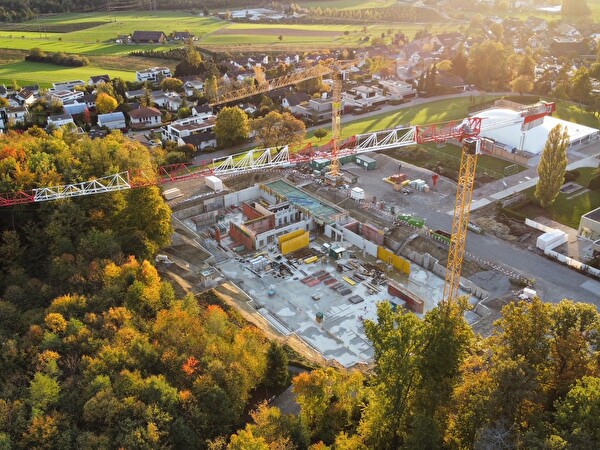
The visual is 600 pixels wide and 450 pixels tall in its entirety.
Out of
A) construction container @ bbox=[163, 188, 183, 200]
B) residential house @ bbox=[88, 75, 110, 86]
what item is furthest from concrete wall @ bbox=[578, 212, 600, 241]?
residential house @ bbox=[88, 75, 110, 86]

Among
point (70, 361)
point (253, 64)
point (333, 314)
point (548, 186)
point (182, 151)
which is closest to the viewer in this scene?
point (70, 361)

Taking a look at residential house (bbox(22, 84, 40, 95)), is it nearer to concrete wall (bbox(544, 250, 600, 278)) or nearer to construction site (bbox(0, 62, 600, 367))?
construction site (bbox(0, 62, 600, 367))

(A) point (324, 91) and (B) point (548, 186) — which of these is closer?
(B) point (548, 186)

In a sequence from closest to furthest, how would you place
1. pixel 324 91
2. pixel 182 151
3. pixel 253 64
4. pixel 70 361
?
pixel 70 361
pixel 182 151
pixel 324 91
pixel 253 64

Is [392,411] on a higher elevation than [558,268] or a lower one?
higher

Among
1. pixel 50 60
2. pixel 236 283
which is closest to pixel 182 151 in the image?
pixel 236 283

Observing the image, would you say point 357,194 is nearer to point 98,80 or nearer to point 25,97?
point 25,97

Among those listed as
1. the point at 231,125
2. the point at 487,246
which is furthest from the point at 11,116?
the point at 487,246

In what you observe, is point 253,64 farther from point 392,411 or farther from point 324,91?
point 392,411
